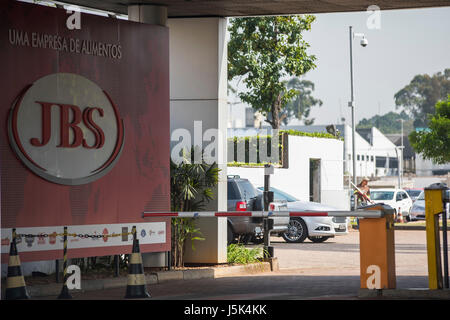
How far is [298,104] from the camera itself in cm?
13250

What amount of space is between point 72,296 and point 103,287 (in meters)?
1.12

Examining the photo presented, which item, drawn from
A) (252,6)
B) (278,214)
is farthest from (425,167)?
(278,214)

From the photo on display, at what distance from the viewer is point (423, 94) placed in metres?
129

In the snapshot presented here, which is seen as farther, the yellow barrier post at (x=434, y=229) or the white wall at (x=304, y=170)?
the white wall at (x=304, y=170)

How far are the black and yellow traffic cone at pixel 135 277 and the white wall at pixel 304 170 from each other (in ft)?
71.1

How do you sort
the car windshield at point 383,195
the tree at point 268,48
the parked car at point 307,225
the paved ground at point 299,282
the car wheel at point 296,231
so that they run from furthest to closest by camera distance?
1. the car windshield at point 383,195
2. the tree at point 268,48
3. the car wheel at point 296,231
4. the parked car at point 307,225
5. the paved ground at point 299,282

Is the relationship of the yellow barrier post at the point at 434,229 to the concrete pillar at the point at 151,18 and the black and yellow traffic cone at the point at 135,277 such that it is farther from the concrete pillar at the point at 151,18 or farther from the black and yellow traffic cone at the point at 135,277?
the concrete pillar at the point at 151,18

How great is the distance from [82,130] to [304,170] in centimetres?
2572

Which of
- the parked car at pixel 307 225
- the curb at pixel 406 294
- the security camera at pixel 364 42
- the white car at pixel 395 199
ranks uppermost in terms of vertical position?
the security camera at pixel 364 42

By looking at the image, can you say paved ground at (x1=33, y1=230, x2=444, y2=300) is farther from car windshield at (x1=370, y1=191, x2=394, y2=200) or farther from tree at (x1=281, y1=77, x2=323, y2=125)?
tree at (x1=281, y1=77, x2=323, y2=125)

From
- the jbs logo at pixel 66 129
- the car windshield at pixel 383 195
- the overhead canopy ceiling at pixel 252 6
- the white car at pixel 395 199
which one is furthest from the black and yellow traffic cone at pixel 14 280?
the car windshield at pixel 383 195

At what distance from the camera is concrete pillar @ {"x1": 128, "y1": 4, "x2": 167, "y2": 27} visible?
1387 cm

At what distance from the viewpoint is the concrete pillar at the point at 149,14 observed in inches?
546
